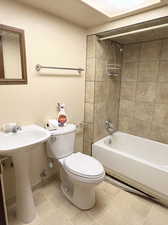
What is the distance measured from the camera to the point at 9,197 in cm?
158

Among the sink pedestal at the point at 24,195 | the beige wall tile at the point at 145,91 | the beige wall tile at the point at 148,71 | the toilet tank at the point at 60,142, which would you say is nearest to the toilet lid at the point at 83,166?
the toilet tank at the point at 60,142

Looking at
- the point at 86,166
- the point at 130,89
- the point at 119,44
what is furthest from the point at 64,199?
the point at 119,44

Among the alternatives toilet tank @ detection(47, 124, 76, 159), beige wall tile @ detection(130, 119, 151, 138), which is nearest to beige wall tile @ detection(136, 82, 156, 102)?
beige wall tile @ detection(130, 119, 151, 138)

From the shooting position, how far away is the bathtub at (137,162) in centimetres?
165

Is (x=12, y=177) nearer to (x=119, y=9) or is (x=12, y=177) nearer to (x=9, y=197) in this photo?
(x=9, y=197)

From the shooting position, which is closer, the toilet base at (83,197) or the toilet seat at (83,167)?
the toilet seat at (83,167)

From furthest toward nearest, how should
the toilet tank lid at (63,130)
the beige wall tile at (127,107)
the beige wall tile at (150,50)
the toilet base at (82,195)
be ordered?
the beige wall tile at (127,107)
the beige wall tile at (150,50)
the toilet tank lid at (63,130)
the toilet base at (82,195)

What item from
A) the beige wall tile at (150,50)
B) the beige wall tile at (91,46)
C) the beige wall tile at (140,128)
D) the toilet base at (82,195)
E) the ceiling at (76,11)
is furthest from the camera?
the beige wall tile at (140,128)

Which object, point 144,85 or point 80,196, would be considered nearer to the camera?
point 80,196

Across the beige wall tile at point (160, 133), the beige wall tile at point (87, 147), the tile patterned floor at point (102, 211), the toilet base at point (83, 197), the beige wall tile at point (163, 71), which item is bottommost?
the tile patterned floor at point (102, 211)

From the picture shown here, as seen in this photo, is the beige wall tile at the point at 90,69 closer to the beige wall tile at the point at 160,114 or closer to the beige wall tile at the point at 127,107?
the beige wall tile at the point at 127,107

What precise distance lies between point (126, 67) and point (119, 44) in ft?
1.24

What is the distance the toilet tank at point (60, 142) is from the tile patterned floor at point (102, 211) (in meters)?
0.50

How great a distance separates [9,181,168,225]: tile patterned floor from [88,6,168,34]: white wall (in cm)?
199
